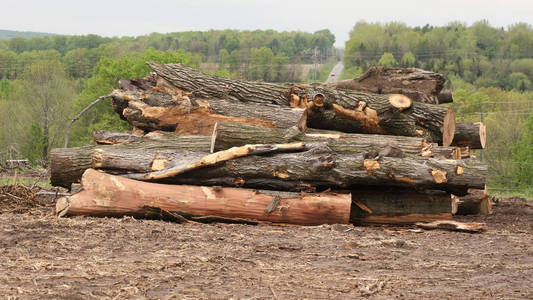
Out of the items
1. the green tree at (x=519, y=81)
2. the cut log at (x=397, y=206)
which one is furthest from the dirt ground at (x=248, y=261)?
the green tree at (x=519, y=81)

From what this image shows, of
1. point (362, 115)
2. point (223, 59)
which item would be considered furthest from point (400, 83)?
point (223, 59)

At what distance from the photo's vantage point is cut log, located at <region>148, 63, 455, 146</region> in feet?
31.0

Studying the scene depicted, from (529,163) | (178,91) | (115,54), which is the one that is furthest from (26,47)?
(178,91)

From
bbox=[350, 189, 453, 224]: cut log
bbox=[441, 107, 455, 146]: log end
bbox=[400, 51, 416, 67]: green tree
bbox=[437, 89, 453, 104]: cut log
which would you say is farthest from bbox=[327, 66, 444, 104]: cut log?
bbox=[400, 51, 416, 67]: green tree

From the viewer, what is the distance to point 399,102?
957 centimetres

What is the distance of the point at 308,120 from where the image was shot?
971 cm

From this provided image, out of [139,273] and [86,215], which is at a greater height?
[139,273]

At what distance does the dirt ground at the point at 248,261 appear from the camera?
4156mm

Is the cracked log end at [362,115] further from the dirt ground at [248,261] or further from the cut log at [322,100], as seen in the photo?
the dirt ground at [248,261]

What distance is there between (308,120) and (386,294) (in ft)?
18.9

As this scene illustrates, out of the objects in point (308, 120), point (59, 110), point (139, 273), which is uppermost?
point (308, 120)

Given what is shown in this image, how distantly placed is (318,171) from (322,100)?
77.0 inches

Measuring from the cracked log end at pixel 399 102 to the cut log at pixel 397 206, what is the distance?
1.63 meters

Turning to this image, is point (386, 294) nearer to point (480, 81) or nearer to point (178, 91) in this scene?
point (178, 91)
